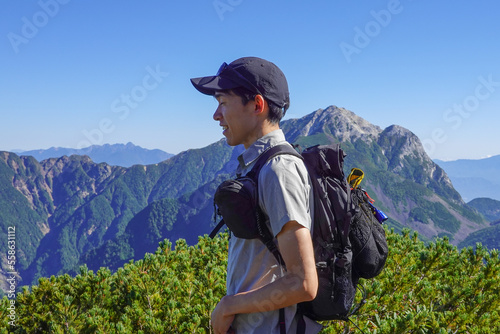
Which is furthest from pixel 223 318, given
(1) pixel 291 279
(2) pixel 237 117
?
(2) pixel 237 117

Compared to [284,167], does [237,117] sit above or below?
above

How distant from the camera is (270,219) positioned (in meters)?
2.56

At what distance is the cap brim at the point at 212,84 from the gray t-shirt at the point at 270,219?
1.52ft

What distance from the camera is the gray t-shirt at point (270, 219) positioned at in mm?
2533

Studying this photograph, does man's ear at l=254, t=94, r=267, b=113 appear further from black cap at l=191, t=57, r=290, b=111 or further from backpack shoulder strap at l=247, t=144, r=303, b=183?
backpack shoulder strap at l=247, t=144, r=303, b=183

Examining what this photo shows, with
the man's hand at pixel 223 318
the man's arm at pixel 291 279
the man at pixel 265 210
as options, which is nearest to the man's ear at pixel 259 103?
the man at pixel 265 210

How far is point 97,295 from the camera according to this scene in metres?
6.48

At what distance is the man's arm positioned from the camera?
99.3 inches

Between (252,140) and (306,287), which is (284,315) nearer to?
(306,287)

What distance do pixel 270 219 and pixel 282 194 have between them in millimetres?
178

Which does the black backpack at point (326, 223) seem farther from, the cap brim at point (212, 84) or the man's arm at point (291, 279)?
the cap brim at point (212, 84)

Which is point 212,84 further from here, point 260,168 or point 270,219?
point 270,219

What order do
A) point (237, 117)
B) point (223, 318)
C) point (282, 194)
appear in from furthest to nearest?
point (237, 117) → point (223, 318) → point (282, 194)

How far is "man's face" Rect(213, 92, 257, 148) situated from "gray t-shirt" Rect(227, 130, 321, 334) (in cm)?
12
